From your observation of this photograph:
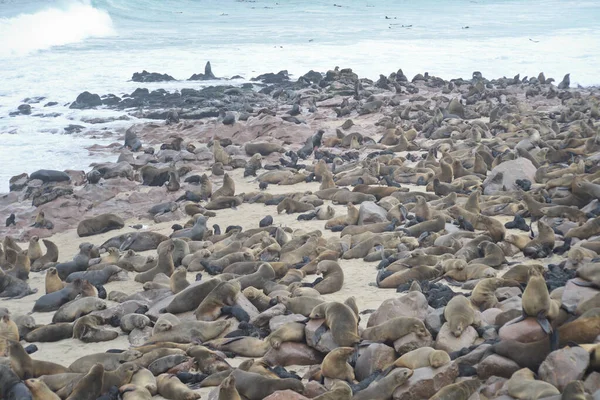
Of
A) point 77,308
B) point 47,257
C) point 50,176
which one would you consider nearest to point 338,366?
point 77,308

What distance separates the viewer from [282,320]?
6652 mm

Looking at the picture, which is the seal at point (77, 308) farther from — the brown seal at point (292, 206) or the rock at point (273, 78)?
the rock at point (273, 78)

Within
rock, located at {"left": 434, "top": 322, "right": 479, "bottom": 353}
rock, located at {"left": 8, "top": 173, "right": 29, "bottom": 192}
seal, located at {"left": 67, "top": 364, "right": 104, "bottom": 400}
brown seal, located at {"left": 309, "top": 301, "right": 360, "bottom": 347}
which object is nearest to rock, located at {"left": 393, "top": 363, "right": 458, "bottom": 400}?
rock, located at {"left": 434, "top": 322, "right": 479, "bottom": 353}

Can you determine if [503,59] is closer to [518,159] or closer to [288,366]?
[518,159]

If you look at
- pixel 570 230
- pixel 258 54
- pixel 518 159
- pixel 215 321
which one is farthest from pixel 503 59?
pixel 215 321

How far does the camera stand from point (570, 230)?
8539 millimetres

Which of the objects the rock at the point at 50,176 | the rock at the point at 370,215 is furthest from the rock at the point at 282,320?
the rock at the point at 50,176

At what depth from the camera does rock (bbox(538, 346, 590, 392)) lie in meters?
4.66

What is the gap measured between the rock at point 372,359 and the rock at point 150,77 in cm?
2528

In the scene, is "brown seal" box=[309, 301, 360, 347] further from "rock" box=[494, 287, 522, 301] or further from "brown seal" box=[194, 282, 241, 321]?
"rock" box=[494, 287, 522, 301]

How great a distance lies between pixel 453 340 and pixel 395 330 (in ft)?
1.60

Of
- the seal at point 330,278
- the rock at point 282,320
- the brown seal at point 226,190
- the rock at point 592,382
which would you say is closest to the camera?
the rock at point 592,382

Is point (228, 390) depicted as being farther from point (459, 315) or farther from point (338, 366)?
point (459, 315)

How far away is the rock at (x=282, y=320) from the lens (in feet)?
21.5
